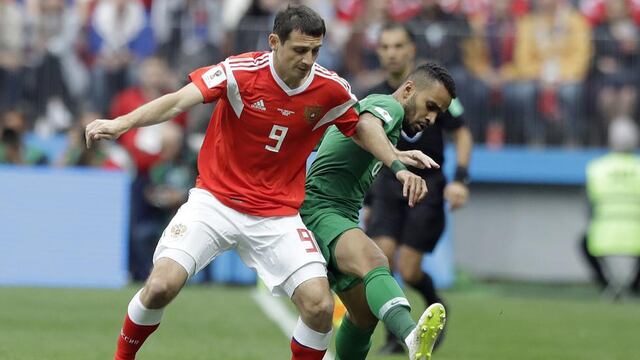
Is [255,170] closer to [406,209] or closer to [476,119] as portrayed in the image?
[406,209]

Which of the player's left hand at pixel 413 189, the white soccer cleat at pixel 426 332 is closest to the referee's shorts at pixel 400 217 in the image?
the player's left hand at pixel 413 189

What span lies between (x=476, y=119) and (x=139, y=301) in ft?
39.7

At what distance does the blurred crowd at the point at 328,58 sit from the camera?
18641 millimetres

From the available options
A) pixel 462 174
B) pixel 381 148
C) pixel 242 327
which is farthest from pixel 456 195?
pixel 381 148

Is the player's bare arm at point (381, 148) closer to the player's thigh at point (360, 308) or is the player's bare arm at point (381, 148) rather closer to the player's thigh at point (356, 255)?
the player's thigh at point (356, 255)

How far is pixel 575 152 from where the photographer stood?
1961 centimetres

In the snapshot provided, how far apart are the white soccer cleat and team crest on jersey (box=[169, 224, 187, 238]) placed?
A: 1.45 metres

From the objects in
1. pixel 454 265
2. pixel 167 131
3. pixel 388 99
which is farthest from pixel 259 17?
pixel 388 99

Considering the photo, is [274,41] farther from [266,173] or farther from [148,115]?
[148,115]

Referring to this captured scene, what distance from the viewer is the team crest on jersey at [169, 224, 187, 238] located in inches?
316

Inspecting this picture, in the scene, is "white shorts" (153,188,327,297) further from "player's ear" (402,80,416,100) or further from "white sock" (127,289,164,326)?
"player's ear" (402,80,416,100)

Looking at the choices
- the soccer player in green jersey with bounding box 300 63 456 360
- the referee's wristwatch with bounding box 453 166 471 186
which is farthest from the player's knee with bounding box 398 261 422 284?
the soccer player in green jersey with bounding box 300 63 456 360

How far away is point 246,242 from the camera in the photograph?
8273 mm

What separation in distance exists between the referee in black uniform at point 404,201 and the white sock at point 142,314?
3358 mm
